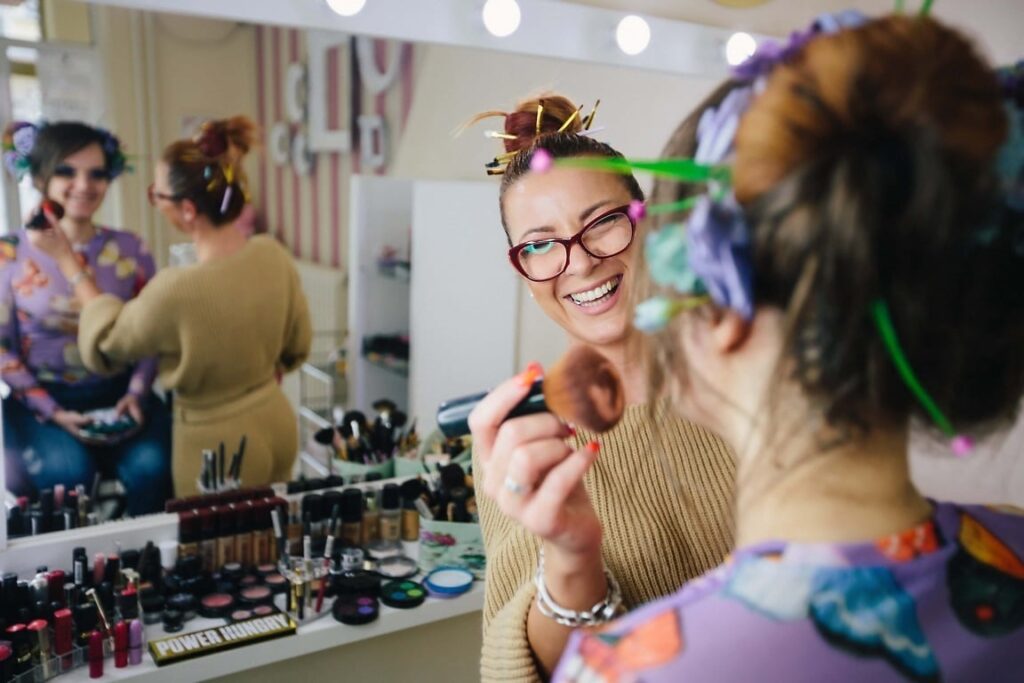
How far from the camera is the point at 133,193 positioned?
113 cm

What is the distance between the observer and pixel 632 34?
1.43 metres

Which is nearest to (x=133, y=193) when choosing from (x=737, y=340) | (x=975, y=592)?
(x=737, y=340)

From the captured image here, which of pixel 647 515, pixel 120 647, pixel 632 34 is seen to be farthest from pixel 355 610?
pixel 632 34

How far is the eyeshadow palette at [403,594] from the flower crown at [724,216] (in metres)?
0.82

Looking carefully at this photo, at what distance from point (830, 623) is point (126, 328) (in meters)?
1.07

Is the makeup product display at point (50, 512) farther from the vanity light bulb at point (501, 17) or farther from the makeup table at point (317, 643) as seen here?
the vanity light bulb at point (501, 17)

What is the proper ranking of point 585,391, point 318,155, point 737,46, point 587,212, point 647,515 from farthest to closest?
point 737,46
point 318,155
point 587,212
point 647,515
point 585,391

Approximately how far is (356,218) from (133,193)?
365mm

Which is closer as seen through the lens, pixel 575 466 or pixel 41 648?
pixel 575 466

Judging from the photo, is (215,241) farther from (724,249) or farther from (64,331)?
(724,249)

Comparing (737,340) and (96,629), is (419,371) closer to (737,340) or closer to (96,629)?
(96,629)

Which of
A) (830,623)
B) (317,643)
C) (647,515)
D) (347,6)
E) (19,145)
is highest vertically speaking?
(347,6)

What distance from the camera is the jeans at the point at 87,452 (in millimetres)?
1069

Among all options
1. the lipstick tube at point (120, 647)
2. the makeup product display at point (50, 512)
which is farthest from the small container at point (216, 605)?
the makeup product display at point (50, 512)
